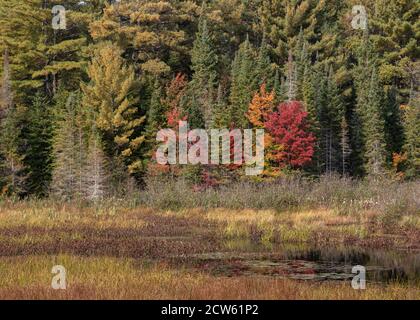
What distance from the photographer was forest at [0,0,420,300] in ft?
53.3

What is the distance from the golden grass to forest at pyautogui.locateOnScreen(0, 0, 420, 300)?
8 cm

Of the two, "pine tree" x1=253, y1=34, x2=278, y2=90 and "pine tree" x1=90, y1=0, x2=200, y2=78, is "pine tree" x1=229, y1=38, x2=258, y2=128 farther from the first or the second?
"pine tree" x1=90, y1=0, x2=200, y2=78

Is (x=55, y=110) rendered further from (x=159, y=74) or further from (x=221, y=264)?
(x=221, y=264)

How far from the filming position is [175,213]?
30688mm

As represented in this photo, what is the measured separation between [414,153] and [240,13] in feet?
76.6

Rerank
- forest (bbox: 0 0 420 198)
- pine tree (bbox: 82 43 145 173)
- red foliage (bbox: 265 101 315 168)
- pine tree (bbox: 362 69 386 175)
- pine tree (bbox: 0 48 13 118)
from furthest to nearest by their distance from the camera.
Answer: pine tree (bbox: 362 69 386 175), pine tree (bbox: 82 43 145 173), forest (bbox: 0 0 420 198), pine tree (bbox: 0 48 13 118), red foliage (bbox: 265 101 315 168)

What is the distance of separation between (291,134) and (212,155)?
567 centimetres

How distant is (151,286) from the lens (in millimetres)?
13227

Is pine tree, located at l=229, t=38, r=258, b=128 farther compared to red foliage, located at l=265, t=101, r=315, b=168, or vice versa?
pine tree, located at l=229, t=38, r=258, b=128

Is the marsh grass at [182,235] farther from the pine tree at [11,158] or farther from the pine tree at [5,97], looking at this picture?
the pine tree at [5,97]

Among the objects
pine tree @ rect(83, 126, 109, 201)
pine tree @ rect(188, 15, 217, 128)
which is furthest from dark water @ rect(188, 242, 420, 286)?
pine tree @ rect(188, 15, 217, 128)

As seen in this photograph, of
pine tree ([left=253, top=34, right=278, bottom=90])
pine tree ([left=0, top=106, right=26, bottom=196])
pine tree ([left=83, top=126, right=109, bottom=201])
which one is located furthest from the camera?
pine tree ([left=253, top=34, right=278, bottom=90])

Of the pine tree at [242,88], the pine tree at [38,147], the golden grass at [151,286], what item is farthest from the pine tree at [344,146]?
the golden grass at [151,286]
